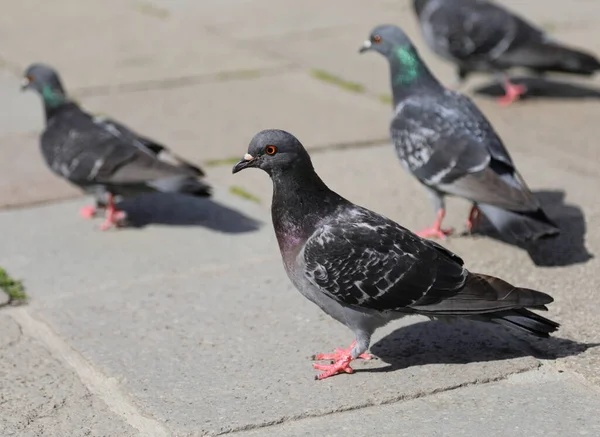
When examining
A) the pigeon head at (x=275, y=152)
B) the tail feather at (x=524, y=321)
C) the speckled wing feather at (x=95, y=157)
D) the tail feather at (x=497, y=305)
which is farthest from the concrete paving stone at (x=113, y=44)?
the tail feather at (x=524, y=321)

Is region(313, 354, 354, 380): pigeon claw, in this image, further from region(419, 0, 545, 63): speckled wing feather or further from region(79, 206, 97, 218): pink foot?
region(419, 0, 545, 63): speckled wing feather

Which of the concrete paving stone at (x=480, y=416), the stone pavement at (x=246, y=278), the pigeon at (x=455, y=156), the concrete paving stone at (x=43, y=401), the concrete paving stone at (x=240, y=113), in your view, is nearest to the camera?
the concrete paving stone at (x=480, y=416)

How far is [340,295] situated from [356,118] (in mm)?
4412

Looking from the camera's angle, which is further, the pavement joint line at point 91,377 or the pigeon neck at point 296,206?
the pigeon neck at point 296,206

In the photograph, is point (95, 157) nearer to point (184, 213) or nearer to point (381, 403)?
point (184, 213)

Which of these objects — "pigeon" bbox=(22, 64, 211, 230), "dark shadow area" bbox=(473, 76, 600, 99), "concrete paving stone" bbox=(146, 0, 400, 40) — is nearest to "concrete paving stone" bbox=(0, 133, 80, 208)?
"pigeon" bbox=(22, 64, 211, 230)

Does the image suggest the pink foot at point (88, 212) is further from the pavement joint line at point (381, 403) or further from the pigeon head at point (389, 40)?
the pavement joint line at point (381, 403)

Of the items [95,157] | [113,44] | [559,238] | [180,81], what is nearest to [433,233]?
[559,238]

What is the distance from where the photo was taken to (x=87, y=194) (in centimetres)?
726

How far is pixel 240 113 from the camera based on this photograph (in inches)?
352

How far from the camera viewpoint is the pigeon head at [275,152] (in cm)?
461

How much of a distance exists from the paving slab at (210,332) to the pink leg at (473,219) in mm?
1219

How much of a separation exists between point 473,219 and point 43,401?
3.07 metres

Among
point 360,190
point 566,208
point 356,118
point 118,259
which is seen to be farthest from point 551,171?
point 118,259
